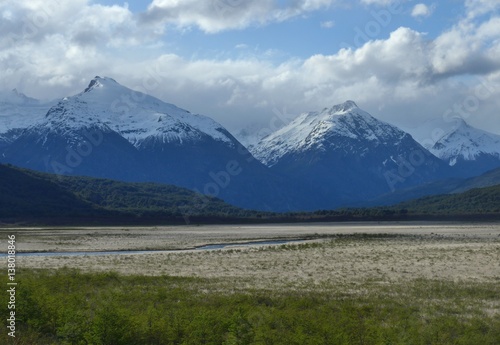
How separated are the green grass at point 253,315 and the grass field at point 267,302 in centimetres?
5

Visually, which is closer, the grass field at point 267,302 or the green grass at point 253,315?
the green grass at point 253,315

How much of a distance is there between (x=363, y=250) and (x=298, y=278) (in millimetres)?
27728

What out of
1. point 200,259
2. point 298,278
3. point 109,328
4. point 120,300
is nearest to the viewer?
point 109,328

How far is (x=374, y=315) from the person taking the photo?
28.2m

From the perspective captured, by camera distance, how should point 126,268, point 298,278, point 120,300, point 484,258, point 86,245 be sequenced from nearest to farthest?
point 120,300 < point 298,278 < point 126,268 < point 484,258 < point 86,245

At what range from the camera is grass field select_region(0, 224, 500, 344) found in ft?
76.3

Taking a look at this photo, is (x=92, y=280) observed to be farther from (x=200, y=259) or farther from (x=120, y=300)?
(x=200, y=259)

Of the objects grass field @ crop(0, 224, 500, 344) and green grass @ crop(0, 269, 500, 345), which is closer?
green grass @ crop(0, 269, 500, 345)

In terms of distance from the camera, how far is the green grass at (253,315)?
23.0 m

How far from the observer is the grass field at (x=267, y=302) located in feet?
76.3

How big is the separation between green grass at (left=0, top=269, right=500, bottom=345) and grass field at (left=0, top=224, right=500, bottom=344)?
0.05 meters

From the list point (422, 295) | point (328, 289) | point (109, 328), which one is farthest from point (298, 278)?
point (109, 328)

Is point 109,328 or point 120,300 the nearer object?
point 109,328

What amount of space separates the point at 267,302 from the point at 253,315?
233 inches
